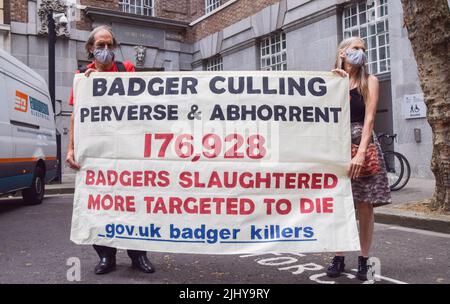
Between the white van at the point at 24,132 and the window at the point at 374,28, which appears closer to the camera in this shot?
the white van at the point at 24,132

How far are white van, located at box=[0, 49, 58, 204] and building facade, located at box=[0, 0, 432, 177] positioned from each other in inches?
288

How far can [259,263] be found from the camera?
14.2ft

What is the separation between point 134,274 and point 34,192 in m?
5.85

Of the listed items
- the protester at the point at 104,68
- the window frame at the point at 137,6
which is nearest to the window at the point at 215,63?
the window frame at the point at 137,6

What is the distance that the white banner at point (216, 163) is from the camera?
3.56m

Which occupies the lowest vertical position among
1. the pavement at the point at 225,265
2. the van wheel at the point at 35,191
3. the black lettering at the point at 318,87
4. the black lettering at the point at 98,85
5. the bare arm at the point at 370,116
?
the pavement at the point at 225,265

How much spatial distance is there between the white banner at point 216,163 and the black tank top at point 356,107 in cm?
11

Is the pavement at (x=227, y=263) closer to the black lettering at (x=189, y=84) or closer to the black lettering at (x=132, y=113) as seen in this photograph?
the black lettering at (x=132, y=113)

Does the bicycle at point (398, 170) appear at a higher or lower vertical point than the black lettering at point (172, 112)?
lower

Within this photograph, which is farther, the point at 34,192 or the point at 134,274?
the point at 34,192

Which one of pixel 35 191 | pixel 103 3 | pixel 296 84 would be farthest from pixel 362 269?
pixel 103 3

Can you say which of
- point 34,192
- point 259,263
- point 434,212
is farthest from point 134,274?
point 34,192

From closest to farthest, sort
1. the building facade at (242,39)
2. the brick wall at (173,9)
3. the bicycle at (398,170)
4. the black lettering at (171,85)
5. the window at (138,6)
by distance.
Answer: the black lettering at (171,85) < the bicycle at (398,170) < the building facade at (242,39) < the window at (138,6) < the brick wall at (173,9)
